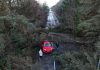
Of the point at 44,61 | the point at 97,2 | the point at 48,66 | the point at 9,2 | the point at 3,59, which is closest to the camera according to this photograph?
the point at 97,2

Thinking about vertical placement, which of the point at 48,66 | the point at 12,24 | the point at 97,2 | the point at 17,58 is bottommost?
the point at 48,66

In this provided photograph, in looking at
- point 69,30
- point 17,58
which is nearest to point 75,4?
point 69,30

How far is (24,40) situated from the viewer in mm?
13500

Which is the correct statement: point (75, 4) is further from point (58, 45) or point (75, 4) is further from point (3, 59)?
point (3, 59)

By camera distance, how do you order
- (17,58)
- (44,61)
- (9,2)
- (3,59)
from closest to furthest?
(3,59), (17,58), (44,61), (9,2)

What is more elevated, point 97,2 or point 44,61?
point 97,2

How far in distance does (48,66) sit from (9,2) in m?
6.03

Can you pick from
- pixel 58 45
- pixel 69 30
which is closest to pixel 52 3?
pixel 69 30

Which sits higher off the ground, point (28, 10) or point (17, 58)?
point (28, 10)

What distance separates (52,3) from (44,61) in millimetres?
17436

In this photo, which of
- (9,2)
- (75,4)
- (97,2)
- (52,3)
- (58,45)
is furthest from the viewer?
(52,3)

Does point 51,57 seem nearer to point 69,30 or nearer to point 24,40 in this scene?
point 24,40

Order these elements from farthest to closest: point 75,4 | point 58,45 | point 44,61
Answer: point 75,4, point 58,45, point 44,61

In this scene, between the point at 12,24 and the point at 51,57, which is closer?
the point at 12,24
